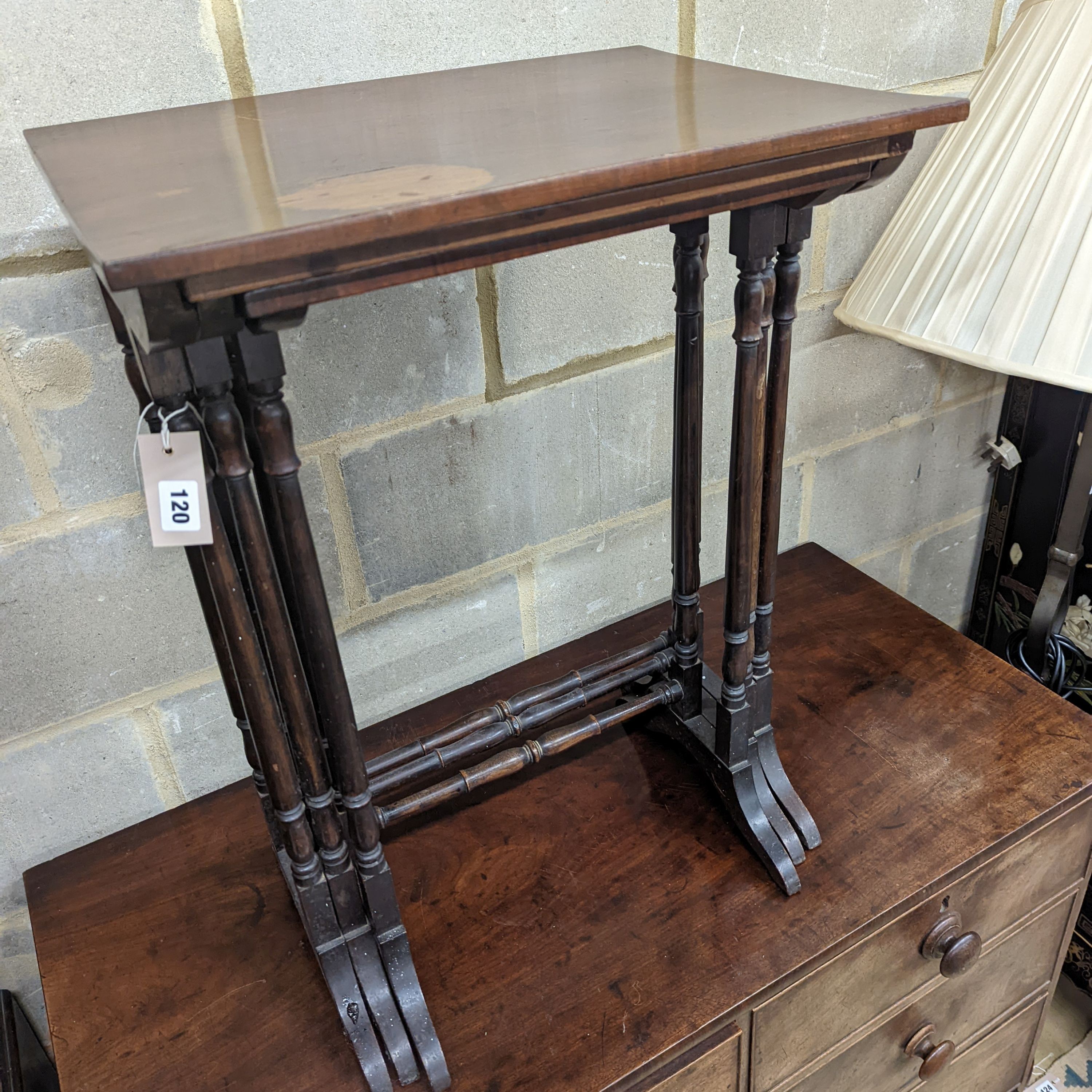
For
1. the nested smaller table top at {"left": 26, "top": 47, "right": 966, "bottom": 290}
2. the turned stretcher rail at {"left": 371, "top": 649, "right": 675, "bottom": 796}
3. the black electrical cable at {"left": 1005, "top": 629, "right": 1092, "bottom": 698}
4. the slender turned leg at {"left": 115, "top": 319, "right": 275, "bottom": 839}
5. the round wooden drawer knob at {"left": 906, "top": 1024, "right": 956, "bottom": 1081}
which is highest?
the nested smaller table top at {"left": 26, "top": 47, "right": 966, "bottom": 290}

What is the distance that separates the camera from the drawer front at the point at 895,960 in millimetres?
869

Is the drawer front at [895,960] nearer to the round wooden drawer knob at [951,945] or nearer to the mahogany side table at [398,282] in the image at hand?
the round wooden drawer knob at [951,945]

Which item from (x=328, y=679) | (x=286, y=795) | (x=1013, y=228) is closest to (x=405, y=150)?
(x=328, y=679)

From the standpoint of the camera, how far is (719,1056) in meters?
0.82

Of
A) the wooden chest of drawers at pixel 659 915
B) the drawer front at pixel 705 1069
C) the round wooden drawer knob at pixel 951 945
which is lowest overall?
the round wooden drawer knob at pixel 951 945

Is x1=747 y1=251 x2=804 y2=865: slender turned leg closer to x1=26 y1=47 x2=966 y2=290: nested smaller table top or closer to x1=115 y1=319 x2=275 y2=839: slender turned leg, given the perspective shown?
x1=26 y1=47 x2=966 y2=290: nested smaller table top

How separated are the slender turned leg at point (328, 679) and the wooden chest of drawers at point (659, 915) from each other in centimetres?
A: 4

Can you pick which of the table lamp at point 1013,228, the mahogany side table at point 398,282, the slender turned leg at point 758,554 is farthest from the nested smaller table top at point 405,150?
the table lamp at point 1013,228

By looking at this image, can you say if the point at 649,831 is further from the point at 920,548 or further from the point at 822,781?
the point at 920,548

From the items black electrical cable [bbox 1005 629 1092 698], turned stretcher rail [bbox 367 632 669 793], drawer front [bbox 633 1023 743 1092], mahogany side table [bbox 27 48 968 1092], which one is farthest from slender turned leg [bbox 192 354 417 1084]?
black electrical cable [bbox 1005 629 1092 698]

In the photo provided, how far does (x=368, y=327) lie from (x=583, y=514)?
38 cm

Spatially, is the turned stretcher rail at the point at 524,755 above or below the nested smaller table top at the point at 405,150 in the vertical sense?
below

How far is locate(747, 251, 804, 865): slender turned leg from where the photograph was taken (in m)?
0.74

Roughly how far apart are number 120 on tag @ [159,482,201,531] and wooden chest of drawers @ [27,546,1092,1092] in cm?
49
